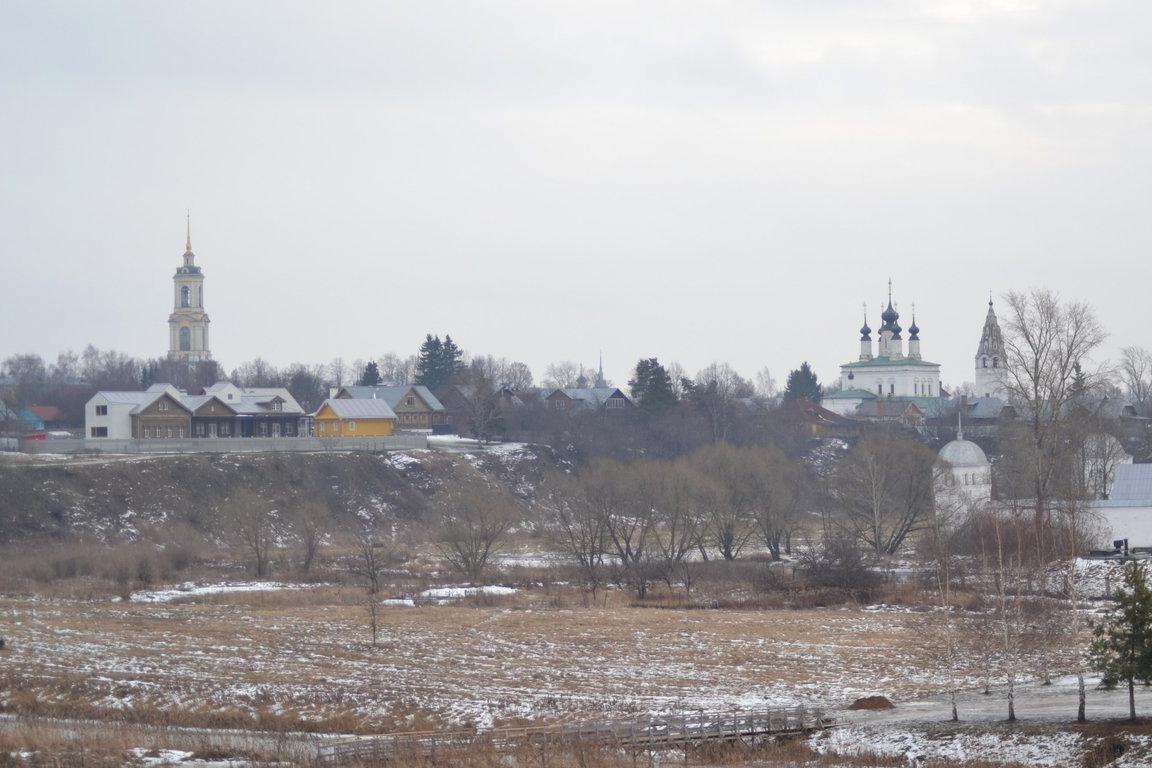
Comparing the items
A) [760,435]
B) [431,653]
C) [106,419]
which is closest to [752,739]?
[431,653]

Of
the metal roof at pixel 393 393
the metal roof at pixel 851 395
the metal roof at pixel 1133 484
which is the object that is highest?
the metal roof at pixel 851 395

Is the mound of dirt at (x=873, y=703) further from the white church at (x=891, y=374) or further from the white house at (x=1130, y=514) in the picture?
the white church at (x=891, y=374)

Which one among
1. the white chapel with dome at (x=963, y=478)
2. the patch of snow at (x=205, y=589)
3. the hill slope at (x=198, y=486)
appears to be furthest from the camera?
the hill slope at (x=198, y=486)

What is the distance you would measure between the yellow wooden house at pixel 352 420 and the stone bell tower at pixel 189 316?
70434 millimetres

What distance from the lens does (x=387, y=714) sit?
25.4 metres

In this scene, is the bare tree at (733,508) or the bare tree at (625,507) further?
the bare tree at (733,508)

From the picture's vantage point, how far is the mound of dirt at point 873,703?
25828 mm

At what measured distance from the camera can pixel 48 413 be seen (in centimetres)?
10000

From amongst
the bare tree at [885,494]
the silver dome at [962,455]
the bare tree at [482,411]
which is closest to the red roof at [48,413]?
the bare tree at [482,411]

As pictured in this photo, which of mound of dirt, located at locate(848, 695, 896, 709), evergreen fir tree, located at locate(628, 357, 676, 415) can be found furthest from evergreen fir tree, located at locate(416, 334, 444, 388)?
mound of dirt, located at locate(848, 695, 896, 709)

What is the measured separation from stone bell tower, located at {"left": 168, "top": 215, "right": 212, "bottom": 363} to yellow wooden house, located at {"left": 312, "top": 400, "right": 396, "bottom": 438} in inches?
2773

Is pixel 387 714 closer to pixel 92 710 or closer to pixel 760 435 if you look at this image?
pixel 92 710

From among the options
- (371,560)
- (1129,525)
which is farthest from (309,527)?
(1129,525)

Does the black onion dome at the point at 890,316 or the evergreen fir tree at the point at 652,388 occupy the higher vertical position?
the black onion dome at the point at 890,316
